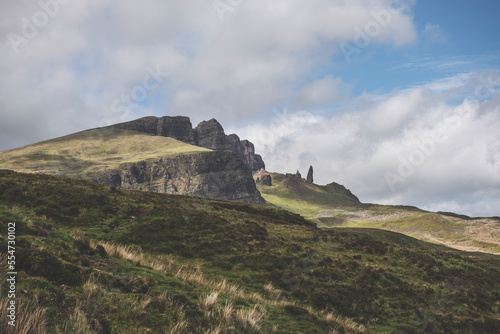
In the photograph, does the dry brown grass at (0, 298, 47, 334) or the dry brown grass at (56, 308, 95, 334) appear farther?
the dry brown grass at (56, 308, 95, 334)

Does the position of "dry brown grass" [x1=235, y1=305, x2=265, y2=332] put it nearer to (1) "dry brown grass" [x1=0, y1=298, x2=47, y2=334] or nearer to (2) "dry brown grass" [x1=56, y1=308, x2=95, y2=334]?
(2) "dry brown grass" [x1=56, y1=308, x2=95, y2=334]

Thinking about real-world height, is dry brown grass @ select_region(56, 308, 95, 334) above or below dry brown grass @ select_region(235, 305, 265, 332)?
above

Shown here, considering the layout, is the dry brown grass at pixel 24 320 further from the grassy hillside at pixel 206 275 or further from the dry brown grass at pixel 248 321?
the dry brown grass at pixel 248 321

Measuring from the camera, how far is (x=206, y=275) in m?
20.3

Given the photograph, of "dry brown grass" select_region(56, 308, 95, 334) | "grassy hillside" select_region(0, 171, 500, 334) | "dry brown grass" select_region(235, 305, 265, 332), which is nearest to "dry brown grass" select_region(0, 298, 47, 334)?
"grassy hillside" select_region(0, 171, 500, 334)

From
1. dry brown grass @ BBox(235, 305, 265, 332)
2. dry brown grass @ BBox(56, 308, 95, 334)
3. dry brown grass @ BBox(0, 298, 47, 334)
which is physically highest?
dry brown grass @ BBox(0, 298, 47, 334)

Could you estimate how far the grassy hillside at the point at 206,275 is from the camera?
9.60 m

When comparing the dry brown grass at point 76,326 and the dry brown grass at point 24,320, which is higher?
the dry brown grass at point 24,320

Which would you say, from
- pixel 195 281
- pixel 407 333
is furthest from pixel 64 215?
pixel 407 333

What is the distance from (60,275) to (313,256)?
867 inches

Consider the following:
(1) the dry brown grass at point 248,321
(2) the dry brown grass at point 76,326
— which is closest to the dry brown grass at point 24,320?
(2) the dry brown grass at point 76,326

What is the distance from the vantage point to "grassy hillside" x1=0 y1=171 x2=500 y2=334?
9602 mm

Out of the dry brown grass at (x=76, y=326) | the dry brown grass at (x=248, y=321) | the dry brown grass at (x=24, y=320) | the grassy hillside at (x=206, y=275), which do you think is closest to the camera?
the dry brown grass at (x=24, y=320)

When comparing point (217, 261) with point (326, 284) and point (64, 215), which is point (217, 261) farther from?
point (64, 215)
